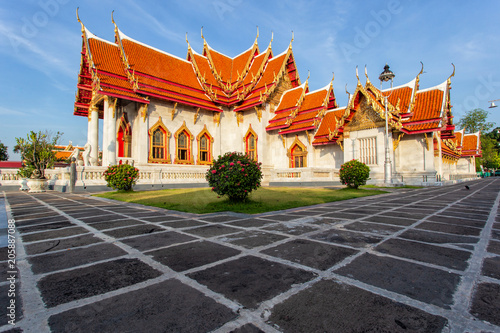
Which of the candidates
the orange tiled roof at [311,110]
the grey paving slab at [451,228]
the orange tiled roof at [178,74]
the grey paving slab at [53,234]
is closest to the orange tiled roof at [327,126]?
the orange tiled roof at [311,110]

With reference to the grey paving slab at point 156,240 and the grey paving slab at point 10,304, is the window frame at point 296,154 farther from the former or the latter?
the grey paving slab at point 10,304

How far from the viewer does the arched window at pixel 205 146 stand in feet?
69.2

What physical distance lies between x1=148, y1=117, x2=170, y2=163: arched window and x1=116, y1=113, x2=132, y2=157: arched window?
6.31 feet

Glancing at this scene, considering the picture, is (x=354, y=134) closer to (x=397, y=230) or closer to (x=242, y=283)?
(x=397, y=230)

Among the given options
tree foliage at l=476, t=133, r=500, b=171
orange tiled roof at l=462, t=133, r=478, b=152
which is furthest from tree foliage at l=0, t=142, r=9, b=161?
tree foliage at l=476, t=133, r=500, b=171

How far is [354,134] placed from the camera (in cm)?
1655

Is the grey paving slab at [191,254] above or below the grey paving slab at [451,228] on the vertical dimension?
above

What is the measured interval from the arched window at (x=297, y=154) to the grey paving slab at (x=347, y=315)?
724 inches

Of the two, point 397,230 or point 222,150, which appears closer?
point 397,230

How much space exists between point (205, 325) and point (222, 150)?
21315mm

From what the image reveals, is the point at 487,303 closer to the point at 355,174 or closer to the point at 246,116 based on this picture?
the point at 355,174

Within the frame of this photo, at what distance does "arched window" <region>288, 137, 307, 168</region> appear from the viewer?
19.8 metres

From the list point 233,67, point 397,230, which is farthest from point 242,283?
point 233,67

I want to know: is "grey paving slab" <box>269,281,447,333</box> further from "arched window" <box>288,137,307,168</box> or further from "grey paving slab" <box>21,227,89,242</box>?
"arched window" <box>288,137,307,168</box>
